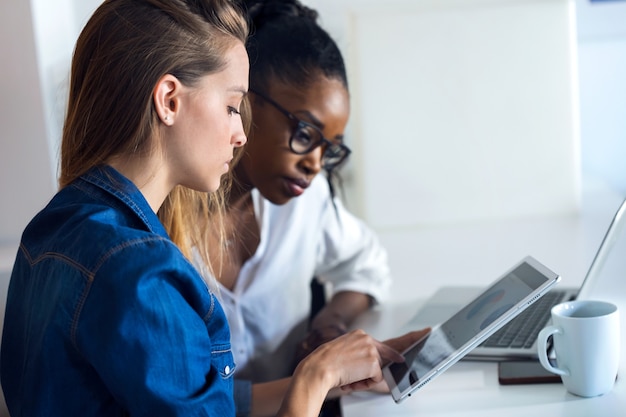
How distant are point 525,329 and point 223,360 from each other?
482 mm

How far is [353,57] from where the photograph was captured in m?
2.03

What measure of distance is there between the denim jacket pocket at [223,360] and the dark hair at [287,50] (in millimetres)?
529

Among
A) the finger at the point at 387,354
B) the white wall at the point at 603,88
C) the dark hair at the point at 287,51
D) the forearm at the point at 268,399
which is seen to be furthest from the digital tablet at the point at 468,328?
the white wall at the point at 603,88

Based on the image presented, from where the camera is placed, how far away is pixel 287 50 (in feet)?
4.22

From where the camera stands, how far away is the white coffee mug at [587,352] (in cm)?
91

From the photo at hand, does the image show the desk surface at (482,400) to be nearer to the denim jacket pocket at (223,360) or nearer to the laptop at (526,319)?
the laptop at (526,319)

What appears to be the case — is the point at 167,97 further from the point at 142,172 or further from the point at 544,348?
the point at 544,348

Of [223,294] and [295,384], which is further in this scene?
[223,294]

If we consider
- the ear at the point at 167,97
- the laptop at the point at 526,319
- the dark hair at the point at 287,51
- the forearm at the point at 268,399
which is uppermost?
the dark hair at the point at 287,51

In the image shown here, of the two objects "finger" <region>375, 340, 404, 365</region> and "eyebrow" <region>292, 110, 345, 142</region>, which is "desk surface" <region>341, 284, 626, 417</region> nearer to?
"finger" <region>375, 340, 404, 365</region>

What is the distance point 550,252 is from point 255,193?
2.08 ft

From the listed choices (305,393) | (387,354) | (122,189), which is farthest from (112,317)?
(387,354)

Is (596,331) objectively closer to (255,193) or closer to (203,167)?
(203,167)

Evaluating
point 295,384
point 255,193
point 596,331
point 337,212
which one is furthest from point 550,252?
point 295,384
